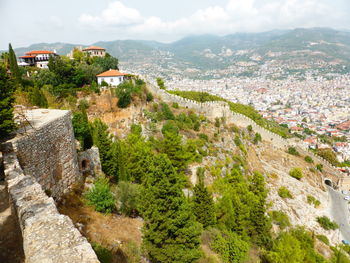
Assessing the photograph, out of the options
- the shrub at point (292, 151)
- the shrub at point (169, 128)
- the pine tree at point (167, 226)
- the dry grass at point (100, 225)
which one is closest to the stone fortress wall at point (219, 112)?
the shrub at point (292, 151)

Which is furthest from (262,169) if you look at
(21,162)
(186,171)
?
(21,162)

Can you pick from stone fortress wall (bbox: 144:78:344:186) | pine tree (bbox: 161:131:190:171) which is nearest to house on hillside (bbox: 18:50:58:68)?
stone fortress wall (bbox: 144:78:344:186)

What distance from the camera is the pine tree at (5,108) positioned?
646 cm

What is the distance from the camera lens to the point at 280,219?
18.7 meters

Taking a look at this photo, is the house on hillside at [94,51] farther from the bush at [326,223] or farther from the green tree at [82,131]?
the bush at [326,223]

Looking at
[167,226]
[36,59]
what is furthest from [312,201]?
[36,59]

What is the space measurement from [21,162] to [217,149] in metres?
19.4

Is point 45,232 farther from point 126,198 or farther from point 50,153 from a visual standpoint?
point 126,198

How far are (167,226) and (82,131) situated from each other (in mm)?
7909

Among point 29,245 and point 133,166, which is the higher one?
point 29,245

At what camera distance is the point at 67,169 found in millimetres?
8812

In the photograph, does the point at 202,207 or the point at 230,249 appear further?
the point at 202,207

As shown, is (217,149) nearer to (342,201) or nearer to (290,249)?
(290,249)

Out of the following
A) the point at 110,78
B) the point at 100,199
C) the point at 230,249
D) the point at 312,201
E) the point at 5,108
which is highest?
the point at 110,78
